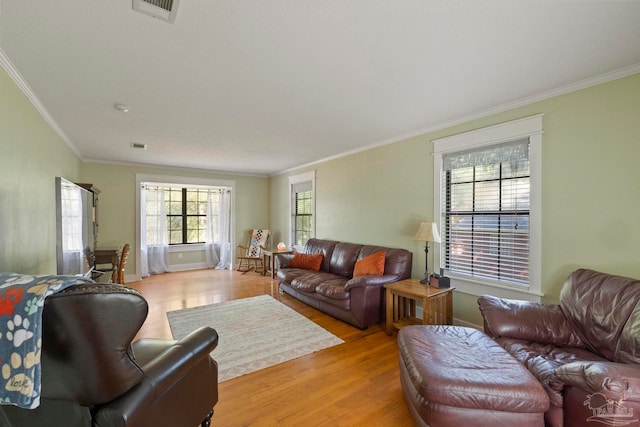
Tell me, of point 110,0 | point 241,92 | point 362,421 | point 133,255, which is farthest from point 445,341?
point 133,255

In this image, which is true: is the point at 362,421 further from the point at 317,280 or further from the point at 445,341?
the point at 317,280

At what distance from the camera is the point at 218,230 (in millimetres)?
7297

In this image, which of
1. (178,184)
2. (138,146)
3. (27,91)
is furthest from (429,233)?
(178,184)

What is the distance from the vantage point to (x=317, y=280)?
155 inches

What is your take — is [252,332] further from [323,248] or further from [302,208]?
[302,208]

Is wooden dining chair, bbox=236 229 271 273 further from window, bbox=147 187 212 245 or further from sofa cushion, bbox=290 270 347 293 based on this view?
sofa cushion, bbox=290 270 347 293

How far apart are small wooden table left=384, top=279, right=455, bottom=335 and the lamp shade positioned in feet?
1.77

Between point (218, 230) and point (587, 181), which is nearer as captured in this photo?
point (587, 181)

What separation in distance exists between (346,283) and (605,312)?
2331 mm

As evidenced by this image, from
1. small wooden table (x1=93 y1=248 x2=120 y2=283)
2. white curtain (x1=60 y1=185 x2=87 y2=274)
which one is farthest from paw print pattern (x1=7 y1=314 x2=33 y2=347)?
small wooden table (x1=93 y1=248 x2=120 y2=283)

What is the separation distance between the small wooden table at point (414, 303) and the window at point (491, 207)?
359mm

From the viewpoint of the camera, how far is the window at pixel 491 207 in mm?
2643

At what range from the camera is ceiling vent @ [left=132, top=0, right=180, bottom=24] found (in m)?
1.43

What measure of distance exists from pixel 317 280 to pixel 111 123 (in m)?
3.27
